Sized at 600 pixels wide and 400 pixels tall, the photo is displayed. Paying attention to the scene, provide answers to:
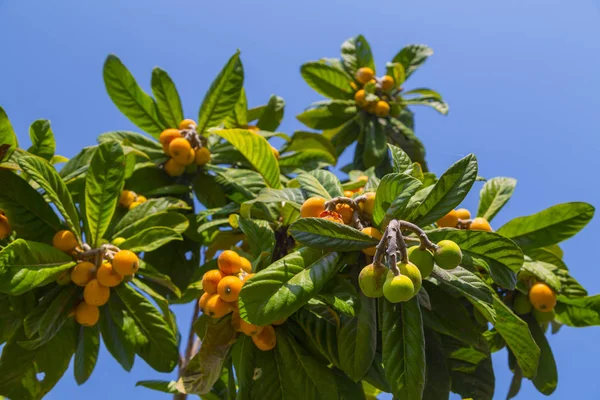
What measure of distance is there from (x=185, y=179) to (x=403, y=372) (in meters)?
1.97

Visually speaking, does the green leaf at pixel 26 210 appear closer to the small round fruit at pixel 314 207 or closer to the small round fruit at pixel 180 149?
the small round fruit at pixel 180 149

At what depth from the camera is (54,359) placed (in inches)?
103

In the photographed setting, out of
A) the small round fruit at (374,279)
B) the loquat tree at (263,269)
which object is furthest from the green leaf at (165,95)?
the small round fruit at (374,279)

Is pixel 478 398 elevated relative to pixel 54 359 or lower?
elevated

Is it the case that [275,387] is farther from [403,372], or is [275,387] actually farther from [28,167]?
[28,167]

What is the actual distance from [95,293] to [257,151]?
89 cm

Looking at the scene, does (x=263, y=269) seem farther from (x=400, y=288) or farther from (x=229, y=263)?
(x=400, y=288)

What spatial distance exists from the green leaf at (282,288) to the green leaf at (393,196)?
0.21m

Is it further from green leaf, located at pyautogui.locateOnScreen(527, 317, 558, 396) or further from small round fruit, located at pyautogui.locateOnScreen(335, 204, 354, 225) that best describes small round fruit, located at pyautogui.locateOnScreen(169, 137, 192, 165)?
green leaf, located at pyautogui.locateOnScreen(527, 317, 558, 396)

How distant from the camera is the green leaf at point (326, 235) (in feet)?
5.84

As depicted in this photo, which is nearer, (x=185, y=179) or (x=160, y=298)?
(x=160, y=298)

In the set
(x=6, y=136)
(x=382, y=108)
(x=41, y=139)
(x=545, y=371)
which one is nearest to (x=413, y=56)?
(x=382, y=108)

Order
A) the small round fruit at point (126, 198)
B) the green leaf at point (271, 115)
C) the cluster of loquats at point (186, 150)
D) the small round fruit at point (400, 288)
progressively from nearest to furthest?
the small round fruit at point (400, 288) → the small round fruit at point (126, 198) → the cluster of loquats at point (186, 150) → the green leaf at point (271, 115)

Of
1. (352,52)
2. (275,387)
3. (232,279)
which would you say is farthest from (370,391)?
(352,52)
